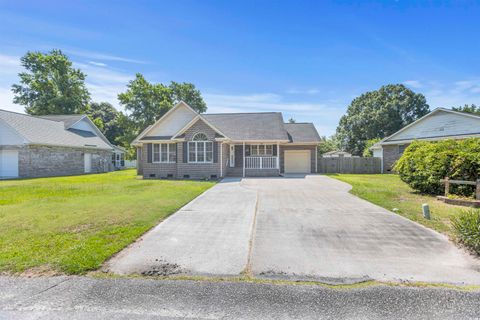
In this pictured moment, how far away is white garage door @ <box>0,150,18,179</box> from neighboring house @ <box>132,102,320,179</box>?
9.47m

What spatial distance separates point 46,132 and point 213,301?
89.7ft

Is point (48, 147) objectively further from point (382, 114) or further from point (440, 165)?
point (382, 114)

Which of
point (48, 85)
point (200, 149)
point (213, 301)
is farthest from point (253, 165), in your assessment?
point (48, 85)

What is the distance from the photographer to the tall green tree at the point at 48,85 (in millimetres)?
35875

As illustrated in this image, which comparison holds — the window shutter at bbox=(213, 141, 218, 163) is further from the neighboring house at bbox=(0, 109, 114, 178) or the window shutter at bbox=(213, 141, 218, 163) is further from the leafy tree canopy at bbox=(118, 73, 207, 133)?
the leafy tree canopy at bbox=(118, 73, 207, 133)

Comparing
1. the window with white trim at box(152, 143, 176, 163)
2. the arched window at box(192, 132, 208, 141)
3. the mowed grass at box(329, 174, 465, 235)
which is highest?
the arched window at box(192, 132, 208, 141)

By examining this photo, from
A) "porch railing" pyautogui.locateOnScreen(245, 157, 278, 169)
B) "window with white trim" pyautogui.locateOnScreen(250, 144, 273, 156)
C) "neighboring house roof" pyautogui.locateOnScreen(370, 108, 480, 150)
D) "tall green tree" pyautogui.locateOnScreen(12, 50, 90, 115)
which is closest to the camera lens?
"neighboring house roof" pyautogui.locateOnScreen(370, 108, 480, 150)

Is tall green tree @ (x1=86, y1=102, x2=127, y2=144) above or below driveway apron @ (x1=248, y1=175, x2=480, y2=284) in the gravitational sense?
above

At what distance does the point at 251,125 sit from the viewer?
2175cm

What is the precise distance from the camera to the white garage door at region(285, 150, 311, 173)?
22.7 meters

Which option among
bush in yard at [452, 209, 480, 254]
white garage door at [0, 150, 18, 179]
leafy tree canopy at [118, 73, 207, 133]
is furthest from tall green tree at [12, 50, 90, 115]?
bush in yard at [452, 209, 480, 254]

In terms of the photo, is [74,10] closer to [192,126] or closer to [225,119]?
[192,126]

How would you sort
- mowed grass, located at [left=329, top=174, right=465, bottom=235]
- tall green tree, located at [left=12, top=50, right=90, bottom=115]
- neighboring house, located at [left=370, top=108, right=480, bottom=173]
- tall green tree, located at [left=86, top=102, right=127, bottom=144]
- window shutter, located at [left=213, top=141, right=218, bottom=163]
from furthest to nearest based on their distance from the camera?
tall green tree, located at [left=86, top=102, right=127, bottom=144] < tall green tree, located at [left=12, top=50, right=90, bottom=115] < neighboring house, located at [left=370, top=108, right=480, bottom=173] < window shutter, located at [left=213, top=141, right=218, bottom=163] < mowed grass, located at [left=329, top=174, right=465, bottom=235]

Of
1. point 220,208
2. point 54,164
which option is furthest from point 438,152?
point 54,164
